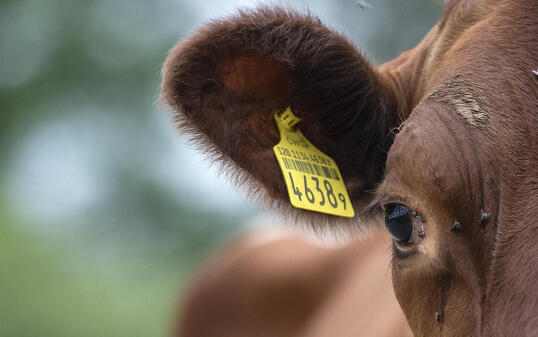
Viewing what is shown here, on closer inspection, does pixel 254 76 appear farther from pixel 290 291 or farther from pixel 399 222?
pixel 290 291

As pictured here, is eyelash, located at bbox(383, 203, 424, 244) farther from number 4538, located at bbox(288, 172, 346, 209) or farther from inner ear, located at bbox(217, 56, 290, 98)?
inner ear, located at bbox(217, 56, 290, 98)

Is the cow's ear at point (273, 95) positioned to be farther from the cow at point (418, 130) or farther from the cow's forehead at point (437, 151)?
the cow's forehead at point (437, 151)

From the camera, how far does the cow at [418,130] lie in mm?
1680

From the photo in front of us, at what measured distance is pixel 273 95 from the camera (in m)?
2.46

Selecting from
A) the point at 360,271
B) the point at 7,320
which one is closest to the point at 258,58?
the point at 360,271

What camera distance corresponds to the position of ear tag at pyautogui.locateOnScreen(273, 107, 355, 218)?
2295mm

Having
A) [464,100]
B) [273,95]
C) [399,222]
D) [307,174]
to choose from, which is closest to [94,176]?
[273,95]

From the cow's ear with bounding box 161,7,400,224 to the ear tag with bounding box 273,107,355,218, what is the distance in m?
0.04

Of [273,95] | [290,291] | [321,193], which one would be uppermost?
[273,95]

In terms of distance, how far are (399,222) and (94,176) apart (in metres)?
12.5

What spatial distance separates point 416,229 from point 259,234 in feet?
10.1

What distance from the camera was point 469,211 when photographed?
1729 millimetres

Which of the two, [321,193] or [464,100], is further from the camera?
[321,193]

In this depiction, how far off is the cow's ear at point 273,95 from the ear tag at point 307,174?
38 millimetres
